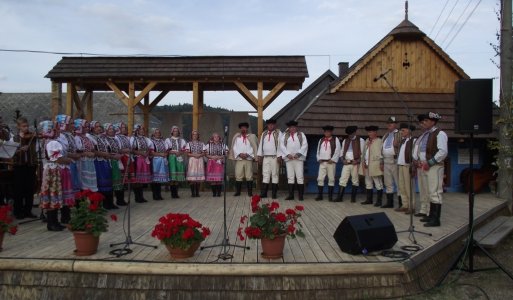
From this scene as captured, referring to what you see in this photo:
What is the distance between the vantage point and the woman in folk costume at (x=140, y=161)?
913 centimetres

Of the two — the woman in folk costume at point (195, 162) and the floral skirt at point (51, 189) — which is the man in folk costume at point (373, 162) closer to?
the woman in folk costume at point (195, 162)

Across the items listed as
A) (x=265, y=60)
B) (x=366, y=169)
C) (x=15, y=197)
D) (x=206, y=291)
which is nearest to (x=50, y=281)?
(x=206, y=291)

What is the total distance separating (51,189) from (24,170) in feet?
5.89

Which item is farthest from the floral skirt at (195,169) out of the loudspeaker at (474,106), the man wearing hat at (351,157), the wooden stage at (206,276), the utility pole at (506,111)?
the utility pole at (506,111)

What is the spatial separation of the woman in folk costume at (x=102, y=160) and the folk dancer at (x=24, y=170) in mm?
1010

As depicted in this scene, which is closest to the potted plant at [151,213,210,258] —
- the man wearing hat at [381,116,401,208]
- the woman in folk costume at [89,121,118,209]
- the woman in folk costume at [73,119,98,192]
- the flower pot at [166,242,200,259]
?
the flower pot at [166,242,200,259]

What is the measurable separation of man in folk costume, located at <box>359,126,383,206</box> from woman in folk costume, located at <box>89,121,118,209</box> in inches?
212

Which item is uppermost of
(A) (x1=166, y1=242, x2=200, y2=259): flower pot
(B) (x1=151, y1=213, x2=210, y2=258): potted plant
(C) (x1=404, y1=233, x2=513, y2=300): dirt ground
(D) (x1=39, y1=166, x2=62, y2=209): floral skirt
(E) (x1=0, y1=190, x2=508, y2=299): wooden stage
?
(D) (x1=39, y1=166, x2=62, y2=209): floral skirt

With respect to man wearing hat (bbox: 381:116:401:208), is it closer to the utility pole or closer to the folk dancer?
the utility pole

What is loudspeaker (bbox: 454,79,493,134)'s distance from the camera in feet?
18.1

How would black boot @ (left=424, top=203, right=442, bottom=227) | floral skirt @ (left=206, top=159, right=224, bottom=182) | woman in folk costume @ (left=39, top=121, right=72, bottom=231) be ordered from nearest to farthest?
woman in folk costume @ (left=39, top=121, right=72, bottom=231) < black boot @ (left=424, top=203, right=442, bottom=227) < floral skirt @ (left=206, top=159, right=224, bottom=182)

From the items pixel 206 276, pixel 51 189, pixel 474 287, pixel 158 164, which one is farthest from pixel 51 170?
pixel 474 287

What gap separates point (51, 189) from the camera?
19.6ft

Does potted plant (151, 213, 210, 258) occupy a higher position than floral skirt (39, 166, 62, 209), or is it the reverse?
floral skirt (39, 166, 62, 209)
